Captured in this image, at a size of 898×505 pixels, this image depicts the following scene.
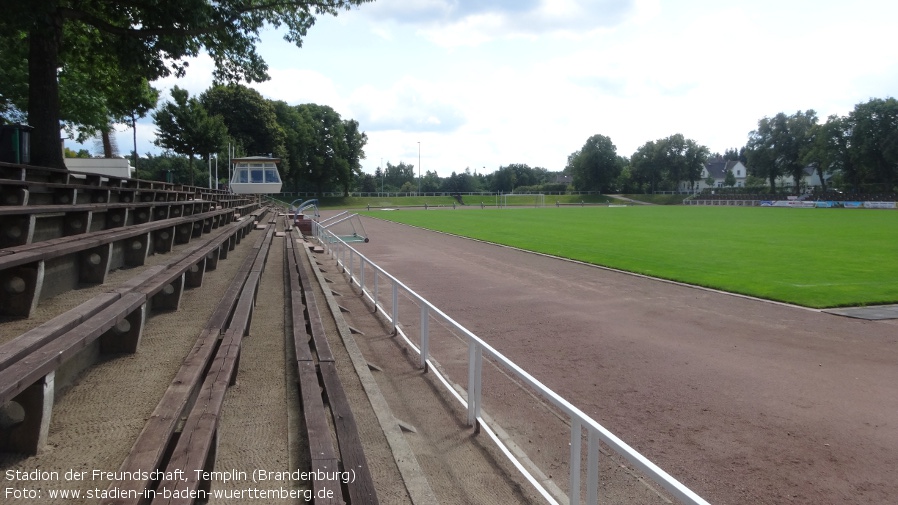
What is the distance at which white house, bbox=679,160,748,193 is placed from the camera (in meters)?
137

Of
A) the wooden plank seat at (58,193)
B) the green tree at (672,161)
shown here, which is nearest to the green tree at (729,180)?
the green tree at (672,161)

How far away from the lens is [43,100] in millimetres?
11453

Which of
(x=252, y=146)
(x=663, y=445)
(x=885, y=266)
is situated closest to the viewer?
(x=663, y=445)

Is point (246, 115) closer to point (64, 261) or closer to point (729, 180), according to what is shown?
point (64, 261)

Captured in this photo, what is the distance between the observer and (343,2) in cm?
1320

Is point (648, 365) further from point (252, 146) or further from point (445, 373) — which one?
point (252, 146)

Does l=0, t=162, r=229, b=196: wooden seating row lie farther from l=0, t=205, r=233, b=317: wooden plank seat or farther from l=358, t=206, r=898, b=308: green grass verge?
l=358, t=206, r=898, b=308: green grass verge

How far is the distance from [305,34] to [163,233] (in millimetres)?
6357

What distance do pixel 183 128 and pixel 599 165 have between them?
316 ft

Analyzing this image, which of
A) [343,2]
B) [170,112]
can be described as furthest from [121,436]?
[170,112]

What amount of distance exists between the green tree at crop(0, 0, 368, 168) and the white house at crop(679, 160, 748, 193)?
13226 centimetres

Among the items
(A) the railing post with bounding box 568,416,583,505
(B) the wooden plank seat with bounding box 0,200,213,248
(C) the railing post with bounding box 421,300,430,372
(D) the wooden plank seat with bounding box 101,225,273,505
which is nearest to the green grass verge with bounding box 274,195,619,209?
(B) the wooden plank seat with bounding box 0,200,213,248

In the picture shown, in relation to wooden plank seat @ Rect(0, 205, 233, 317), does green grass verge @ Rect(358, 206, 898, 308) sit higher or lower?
lower

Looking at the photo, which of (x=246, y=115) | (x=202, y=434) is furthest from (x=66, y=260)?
(x=246, y=115)
